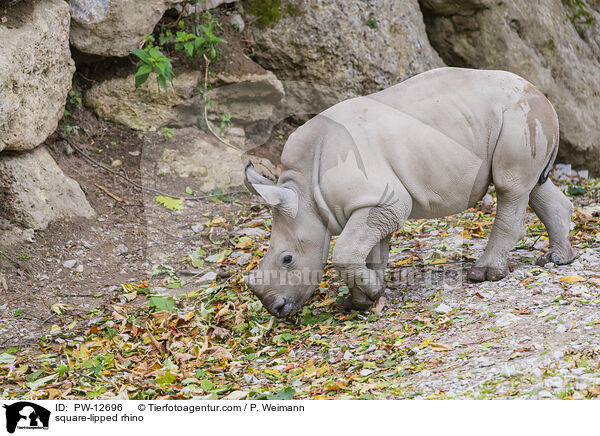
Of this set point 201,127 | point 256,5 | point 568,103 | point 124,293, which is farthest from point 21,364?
point 568,103

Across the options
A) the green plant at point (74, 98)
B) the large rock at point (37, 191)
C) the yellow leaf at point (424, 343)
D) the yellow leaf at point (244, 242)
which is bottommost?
the yellow leaf at point (424, 343)

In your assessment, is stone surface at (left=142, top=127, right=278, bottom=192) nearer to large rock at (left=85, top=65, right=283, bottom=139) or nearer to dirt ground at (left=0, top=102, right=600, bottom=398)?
dirt ground at (left=0, top=102, right=600, bottom=398)

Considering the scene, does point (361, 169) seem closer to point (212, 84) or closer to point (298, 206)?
point (298, 206)

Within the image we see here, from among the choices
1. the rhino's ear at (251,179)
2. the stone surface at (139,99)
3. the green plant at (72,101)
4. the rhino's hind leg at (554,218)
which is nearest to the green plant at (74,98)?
the green plant at (72,101)

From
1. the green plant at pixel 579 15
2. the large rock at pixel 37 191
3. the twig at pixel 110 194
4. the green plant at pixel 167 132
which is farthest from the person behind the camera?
the green plant at pixel 579 15

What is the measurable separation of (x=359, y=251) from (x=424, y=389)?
1.42 m

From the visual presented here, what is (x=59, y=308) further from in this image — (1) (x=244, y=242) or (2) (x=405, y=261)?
(2) (x=405, y=261)

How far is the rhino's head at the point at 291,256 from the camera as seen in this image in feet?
19.0

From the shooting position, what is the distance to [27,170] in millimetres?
7805

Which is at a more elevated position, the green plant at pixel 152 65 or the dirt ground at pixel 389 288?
the green plant at pixel 152 65

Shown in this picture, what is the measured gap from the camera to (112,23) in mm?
8500

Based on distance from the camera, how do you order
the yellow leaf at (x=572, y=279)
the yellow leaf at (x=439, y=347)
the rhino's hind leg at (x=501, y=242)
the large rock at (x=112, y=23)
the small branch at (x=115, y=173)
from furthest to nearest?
the small branch at (x=115, y=173), the large rock at (x=112, y=23), the rhino's hind leg at (x=501, y=242), the yellow leaf at (x=572, y=279), the yellow leaf at (x=439, y=347)

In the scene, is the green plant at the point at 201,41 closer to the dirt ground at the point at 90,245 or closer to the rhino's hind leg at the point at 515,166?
the dirt ground at the point at 90,245

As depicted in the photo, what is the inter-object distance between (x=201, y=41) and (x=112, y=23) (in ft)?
3.64
